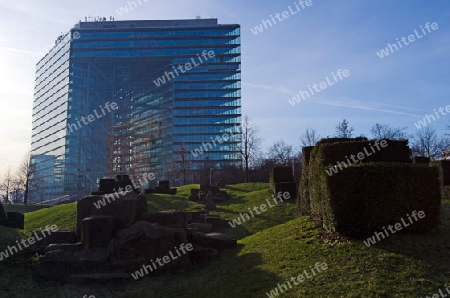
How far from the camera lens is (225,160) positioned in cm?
10894

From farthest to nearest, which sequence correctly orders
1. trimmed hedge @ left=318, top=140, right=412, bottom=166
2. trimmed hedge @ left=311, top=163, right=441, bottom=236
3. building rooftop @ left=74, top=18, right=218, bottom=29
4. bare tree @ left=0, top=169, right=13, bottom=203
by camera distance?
building rooftop @ left=74, top=18, right=218, bottom=29
bare tree @ left=0, top=169, right=13, bottom=203
trimmed hedge @ left=318, top=140, right=412, bottom=166
trimmed hedge @ left=311, top=163, right=441, bottom=236

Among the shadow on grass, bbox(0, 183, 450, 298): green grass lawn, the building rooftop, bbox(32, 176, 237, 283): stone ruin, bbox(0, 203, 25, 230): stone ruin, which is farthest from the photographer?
the building rooftop

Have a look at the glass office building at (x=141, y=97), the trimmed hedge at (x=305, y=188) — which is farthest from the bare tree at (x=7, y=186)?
the trimmed hedge at (x=305, y=188)

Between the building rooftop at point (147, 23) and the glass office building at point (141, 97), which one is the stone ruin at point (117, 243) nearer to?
the glass office building at point (141, 97)

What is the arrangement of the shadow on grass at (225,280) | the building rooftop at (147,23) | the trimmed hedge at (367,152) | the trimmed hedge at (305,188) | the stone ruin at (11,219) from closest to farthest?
the shadow on grass at (225,280), the trimmed hedge at (367,152), the trimmed hedge at (305,188), the stone ruin at (11,219), the building rooftop at (147,23)

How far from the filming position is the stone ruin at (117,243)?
11.2 m

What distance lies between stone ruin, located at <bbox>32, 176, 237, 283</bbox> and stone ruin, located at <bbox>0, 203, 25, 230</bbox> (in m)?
6.26

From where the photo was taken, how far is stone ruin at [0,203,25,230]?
61.6ft

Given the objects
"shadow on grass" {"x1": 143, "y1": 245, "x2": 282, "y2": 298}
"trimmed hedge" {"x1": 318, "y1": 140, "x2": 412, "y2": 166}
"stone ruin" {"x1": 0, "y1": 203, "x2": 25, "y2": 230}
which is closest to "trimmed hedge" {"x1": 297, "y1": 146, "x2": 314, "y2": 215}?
"trimmed hedge" {"x1": 318, "y1": 140, "x2": 412, "y2": 166}

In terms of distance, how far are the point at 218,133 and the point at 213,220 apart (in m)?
97.0

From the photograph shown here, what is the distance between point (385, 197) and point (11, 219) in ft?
58.7

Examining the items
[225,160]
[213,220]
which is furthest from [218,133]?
[213,220]

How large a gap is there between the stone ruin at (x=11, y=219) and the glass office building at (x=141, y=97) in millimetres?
88510

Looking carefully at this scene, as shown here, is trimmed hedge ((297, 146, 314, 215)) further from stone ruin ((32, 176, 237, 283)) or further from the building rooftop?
the building rooftop
